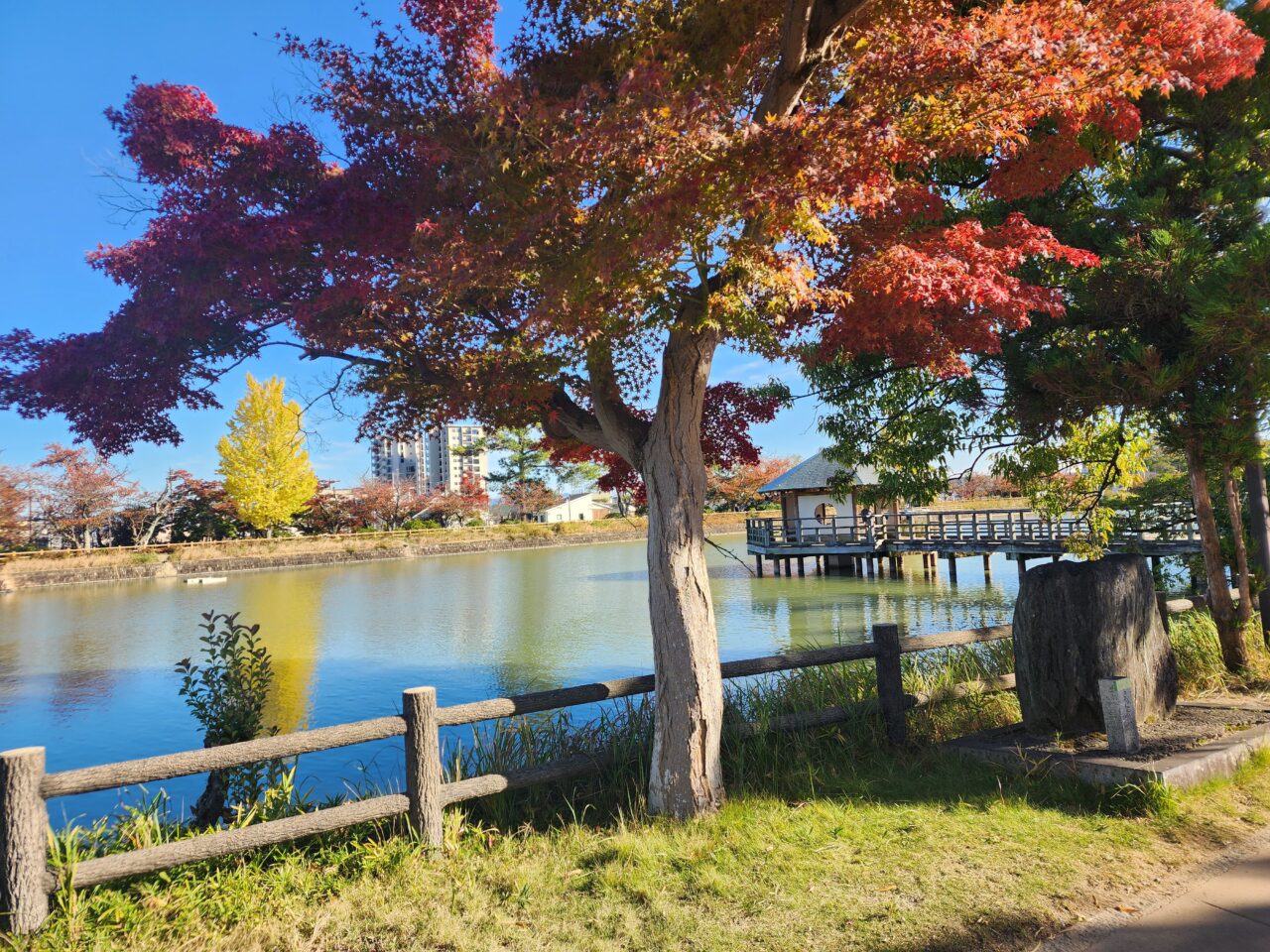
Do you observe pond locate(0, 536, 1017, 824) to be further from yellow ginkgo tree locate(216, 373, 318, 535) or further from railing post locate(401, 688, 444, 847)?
yellow ginkgo tree locate(216, 373, 318, 535)

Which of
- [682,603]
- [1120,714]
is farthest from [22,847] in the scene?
[1120,714]

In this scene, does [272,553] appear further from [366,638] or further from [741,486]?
[741,486]

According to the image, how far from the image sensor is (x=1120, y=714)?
14.8ft

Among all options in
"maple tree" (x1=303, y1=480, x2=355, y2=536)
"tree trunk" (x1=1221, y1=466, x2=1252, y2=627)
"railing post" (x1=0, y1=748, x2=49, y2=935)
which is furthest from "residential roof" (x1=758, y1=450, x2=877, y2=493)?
"maple tree" (x1=303, y1=480, x2=355, y2=536)

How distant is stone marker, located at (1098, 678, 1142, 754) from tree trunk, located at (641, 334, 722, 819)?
2.45m

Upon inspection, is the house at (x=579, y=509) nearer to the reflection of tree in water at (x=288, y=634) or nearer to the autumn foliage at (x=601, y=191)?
the reflection of tree in water at (x=288, y=634)

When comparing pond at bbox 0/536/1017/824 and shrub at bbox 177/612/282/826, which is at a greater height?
shrub at bbox 177/612/282/826

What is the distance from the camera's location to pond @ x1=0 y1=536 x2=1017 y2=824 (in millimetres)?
10164

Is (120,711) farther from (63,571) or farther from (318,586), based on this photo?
(63,571)

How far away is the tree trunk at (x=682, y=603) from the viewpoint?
4.39 metres

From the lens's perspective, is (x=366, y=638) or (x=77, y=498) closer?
(x=366, y=638)

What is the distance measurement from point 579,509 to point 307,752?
67.2m

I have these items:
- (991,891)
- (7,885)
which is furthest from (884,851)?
(7,885)

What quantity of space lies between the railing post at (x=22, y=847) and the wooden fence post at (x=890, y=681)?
5101 mm
